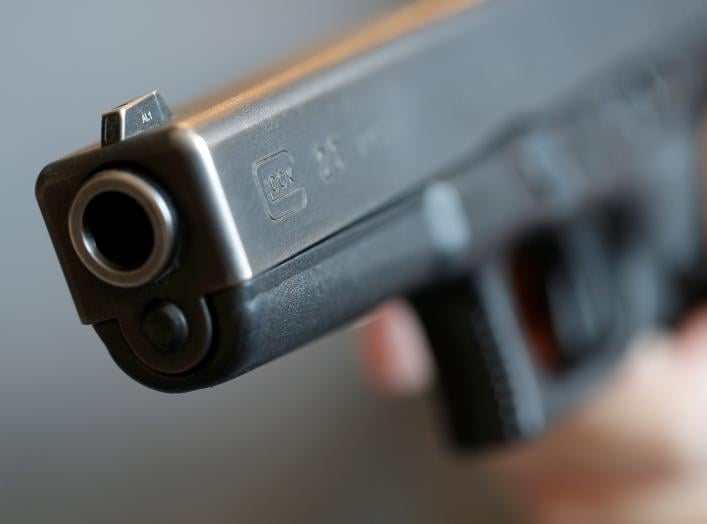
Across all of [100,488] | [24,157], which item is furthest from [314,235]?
[100,488]

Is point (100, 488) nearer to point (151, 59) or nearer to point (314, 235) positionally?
point (151, 59)

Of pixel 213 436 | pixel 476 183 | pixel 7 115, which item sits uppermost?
pixel 7 115

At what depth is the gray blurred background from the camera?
50 centimetres

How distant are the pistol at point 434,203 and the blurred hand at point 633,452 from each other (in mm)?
33

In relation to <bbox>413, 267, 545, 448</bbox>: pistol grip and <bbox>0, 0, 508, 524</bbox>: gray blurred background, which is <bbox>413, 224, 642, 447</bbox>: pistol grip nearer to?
<bbox>413, 267, 545, 448</bbox>: pistol grip

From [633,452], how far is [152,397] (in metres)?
0.30

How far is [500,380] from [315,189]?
19 centimetres

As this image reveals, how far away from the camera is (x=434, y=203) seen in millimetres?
292

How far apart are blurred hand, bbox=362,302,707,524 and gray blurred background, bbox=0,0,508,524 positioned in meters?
0.20

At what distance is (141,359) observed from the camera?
21 cm

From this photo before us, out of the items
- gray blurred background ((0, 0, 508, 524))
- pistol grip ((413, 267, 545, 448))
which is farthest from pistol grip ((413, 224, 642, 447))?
gray blurred background ((0, 0, 508, 524))

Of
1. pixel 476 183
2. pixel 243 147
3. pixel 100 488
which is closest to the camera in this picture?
pixel 243 147

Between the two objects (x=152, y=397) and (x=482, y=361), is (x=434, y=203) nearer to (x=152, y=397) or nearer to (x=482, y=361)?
(x=482, y=361)

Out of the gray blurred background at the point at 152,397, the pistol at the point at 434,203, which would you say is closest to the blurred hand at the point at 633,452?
the pistol at the point at 434,203
